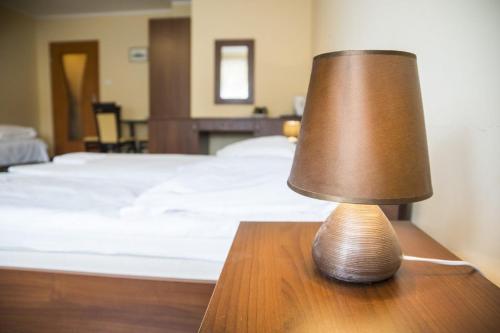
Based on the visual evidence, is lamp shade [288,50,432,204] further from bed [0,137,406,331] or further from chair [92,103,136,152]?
chair [92,103,136,152]

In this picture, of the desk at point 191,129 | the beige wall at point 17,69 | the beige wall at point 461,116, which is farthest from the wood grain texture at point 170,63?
the beige wall at point 461,116

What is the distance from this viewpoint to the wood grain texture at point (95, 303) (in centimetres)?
88

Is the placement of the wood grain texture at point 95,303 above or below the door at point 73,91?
below

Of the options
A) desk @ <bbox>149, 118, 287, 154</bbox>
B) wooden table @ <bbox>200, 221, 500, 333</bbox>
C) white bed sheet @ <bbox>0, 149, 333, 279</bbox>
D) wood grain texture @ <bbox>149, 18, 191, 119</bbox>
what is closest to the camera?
wooden table @ <bbox>200, 221, 500, 333</bbox>

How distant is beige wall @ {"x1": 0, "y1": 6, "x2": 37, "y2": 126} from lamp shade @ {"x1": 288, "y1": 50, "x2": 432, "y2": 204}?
6016 millimetres

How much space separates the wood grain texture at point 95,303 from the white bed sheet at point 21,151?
3.75 metres

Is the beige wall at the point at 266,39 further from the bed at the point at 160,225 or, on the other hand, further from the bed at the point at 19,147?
the bed at the point at 160,225

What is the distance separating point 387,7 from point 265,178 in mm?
688

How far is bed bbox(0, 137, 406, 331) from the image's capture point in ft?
3.16

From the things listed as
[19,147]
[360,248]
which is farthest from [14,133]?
[360,248]

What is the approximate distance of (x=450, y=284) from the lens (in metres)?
0.58

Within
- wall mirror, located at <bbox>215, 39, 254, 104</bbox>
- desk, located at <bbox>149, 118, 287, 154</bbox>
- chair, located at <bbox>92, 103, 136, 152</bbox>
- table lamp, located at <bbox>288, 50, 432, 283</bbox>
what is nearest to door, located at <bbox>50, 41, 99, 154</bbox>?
chair, located at <bbox>92, 103, 136, 152</bbox>

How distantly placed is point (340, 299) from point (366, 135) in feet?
0.88

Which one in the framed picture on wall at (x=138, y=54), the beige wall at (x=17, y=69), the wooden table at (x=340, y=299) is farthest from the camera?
the framed picture on wall at (x=138, y=54)
